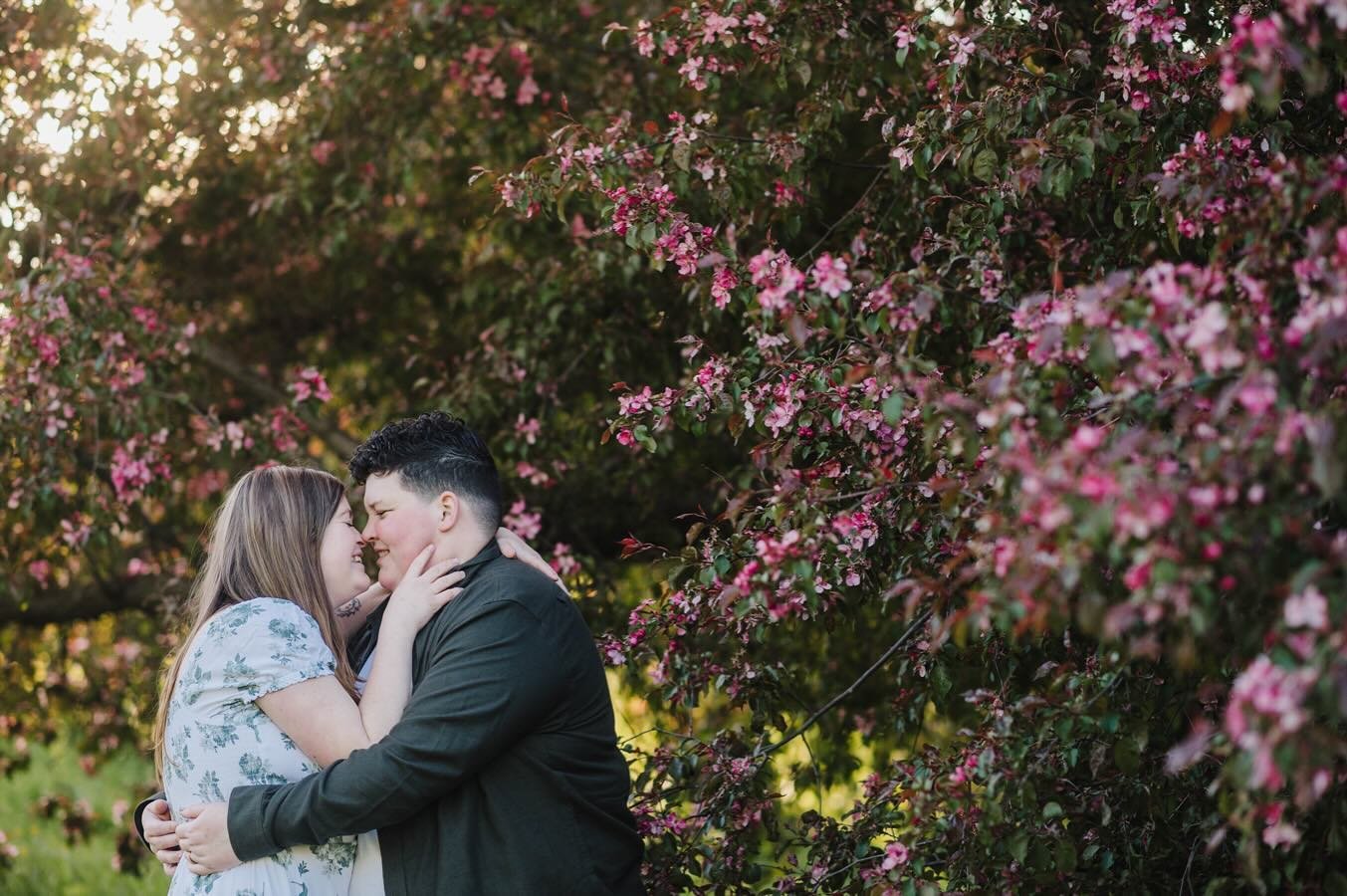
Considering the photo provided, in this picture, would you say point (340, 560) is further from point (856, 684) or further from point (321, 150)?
point (321, 150)

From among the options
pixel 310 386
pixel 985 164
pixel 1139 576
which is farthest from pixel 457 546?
pixel 310 386

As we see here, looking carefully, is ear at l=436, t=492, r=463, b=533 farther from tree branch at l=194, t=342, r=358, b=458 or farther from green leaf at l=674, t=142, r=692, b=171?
tree branch at l=194, t=342, r=358, b=458

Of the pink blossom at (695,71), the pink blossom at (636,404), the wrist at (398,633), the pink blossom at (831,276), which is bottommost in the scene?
the wrist at (398,633)

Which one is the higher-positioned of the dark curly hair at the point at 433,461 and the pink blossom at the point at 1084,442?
the dark curly hair at the point at 433,461

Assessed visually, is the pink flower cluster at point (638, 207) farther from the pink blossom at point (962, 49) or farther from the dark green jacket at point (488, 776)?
the dark green jacket at point (488, 776)

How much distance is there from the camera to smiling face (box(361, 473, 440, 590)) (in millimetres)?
3029

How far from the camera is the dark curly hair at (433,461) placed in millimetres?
3029

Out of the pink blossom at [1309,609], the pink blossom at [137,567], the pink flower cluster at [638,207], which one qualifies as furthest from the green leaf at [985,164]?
the pink blossom at [137,567]

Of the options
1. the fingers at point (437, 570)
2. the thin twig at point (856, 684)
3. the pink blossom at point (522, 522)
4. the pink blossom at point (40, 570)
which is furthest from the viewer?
the pink blossom at point (40, 570)

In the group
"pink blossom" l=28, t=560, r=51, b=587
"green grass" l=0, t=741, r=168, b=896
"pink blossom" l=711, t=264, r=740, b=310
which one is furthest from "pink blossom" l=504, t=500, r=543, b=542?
"green grass" l=0, t=741, r=168, b=896

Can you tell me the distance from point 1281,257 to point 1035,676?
131cm

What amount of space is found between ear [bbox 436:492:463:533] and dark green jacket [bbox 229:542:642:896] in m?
0.15

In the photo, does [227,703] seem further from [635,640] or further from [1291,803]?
[1291,803]

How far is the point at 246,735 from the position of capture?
9.39ft
